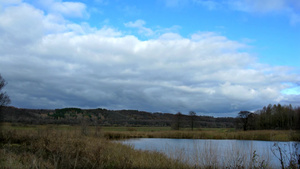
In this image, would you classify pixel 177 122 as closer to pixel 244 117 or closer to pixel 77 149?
pixel 244 117

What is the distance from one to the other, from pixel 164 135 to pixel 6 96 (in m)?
31.1

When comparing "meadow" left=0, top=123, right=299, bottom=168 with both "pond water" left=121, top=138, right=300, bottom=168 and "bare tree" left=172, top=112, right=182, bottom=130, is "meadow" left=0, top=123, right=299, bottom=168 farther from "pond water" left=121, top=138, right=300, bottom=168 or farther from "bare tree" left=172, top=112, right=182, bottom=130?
"bare tree" left=172, top=112, right=182, bottom=130

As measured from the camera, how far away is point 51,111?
15012 cm

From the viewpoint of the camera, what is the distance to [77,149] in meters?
13.5

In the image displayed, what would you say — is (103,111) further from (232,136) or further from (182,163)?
A: (182,163)

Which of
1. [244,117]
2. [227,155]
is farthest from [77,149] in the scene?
[244,117]

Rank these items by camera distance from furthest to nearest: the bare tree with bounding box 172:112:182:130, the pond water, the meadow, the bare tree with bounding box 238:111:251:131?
1. the bare tree with bounding box 172:112:182:130
2. the bare tree with bounding box 238:111:251:131
3. the meadow
4. the pond water

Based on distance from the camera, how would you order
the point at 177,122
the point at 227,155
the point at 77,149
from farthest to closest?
the point at 177,122
the point at 77,149
the point at 227,155

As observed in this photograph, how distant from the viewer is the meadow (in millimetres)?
9656

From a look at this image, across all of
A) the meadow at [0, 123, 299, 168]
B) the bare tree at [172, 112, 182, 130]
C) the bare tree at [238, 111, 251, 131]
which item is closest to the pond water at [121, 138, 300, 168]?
the meadow at [0, 123, 299, 168]

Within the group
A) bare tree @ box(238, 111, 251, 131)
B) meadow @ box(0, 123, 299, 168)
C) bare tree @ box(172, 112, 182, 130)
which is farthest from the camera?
bare tree @ box(172, 112, 182, 130)

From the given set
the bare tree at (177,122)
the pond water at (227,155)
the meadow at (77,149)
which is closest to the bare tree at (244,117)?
the bare tree at (177,122)

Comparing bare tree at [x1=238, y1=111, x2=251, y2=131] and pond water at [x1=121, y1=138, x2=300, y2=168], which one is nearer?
pond water at [x1=121, y1=138, x2=300, y2=168]

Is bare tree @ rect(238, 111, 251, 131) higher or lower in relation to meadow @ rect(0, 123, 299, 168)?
higher
